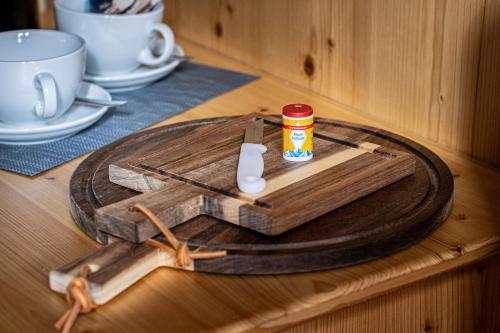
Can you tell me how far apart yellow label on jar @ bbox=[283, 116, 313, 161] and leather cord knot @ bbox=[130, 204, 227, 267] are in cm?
18

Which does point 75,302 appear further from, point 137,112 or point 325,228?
point 137,112

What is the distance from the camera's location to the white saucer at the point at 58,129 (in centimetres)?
107

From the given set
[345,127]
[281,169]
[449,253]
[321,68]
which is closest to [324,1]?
[321,68]

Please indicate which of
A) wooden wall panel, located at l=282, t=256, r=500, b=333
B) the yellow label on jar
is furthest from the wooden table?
the yellow label on jar

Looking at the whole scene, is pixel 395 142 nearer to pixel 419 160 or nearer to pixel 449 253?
pixel 419 160

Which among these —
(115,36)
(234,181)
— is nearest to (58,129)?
(115,36)

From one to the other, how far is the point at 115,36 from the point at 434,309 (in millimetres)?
609

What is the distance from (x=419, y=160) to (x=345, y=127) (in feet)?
0.39

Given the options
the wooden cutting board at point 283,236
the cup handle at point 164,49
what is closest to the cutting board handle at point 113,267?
the wooden cutting board at point 283,236

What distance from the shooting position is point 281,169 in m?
0.89

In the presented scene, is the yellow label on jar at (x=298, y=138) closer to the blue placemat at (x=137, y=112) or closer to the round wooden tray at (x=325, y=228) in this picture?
the round wooden tray at (x=325, y=228)

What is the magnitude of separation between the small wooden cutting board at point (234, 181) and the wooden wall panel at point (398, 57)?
140 mm

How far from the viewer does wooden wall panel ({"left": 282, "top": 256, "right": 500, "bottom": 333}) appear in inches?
31.8

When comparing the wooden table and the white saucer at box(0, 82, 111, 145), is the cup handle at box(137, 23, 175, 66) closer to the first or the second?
the white saucer at box(0, 82, 111, 145)
